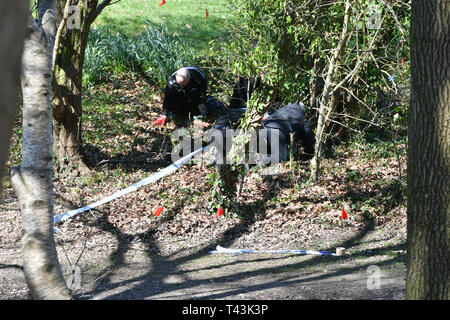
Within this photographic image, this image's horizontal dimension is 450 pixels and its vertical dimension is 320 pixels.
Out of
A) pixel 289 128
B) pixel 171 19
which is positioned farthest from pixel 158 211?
pixel 171 19

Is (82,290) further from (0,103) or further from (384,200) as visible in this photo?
(384,200)

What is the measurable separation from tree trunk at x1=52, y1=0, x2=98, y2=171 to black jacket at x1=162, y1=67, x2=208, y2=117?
2331 millimetres

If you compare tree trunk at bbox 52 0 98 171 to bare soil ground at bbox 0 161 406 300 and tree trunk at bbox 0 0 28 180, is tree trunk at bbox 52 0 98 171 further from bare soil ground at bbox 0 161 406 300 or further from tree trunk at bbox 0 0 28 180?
tree trunk at bbox 0 0 28 180

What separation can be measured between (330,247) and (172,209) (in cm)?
266

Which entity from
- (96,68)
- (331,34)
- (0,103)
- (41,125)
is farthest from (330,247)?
(96,68)

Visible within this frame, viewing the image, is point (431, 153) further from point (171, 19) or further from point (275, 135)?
point (171, 19)

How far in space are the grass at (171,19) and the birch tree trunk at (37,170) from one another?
35.1 ft

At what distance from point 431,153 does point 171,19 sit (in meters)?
14.5

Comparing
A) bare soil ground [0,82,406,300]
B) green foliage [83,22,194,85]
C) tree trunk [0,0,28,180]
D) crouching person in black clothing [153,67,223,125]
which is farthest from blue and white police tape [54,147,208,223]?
tree trunk [0,0,28,180]

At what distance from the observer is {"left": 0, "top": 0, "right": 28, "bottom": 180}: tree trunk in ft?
5.54

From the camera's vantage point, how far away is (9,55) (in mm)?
1739

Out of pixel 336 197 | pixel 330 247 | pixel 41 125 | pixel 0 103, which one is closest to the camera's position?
pixel 0 103
